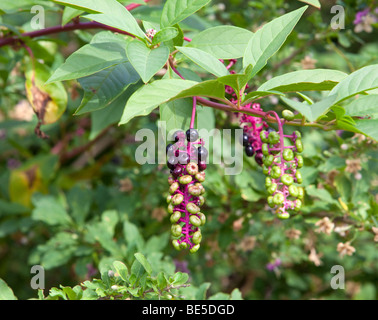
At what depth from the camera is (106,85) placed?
2.73ft

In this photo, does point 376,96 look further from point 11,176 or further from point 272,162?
point 11,176

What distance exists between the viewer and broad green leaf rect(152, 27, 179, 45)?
73cm

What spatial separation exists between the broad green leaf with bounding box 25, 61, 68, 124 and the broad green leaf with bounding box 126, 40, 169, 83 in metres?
0.39

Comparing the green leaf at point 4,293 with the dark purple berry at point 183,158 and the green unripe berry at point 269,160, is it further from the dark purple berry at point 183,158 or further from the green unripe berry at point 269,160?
the green unripe berry at point 269,160

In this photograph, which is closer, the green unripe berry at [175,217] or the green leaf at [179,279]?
the green unripe berry at [175,217]

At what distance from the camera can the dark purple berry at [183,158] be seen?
Result: 71cm

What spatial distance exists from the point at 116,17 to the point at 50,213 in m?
0.90

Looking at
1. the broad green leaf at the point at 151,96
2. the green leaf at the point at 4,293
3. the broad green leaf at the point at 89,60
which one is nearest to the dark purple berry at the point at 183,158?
the broad green leaf at the point at 151,96

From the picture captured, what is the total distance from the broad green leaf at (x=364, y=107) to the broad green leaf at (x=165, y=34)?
33cm

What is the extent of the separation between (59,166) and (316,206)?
1200 millimetres

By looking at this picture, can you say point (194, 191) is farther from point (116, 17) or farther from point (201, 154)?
point (116, 17)

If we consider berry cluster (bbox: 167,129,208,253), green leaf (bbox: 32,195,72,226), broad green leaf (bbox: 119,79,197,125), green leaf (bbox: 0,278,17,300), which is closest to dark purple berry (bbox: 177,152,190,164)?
berry cluster (bbox: 167,129,208,253)

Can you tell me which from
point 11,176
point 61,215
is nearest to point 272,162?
point 61,215

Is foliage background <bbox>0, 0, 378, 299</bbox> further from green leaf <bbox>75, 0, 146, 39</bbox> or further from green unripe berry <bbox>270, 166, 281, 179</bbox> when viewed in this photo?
green unripe berry <bbox>270, 166, 281, 179</bbox>
